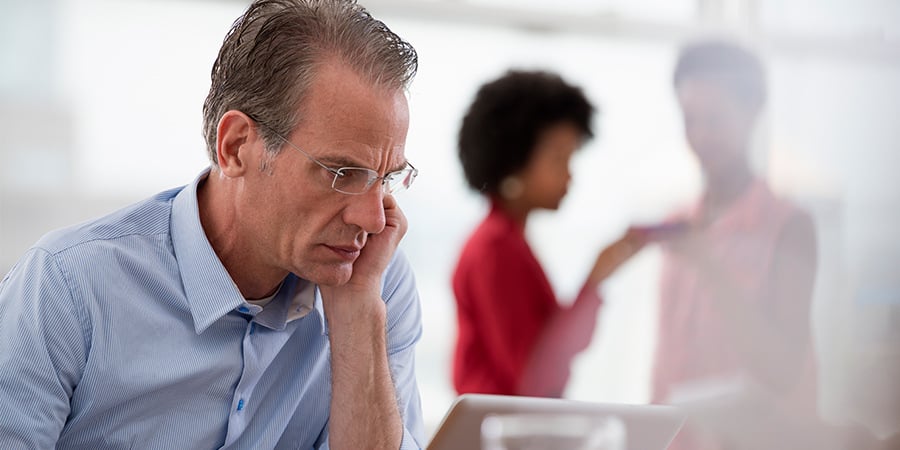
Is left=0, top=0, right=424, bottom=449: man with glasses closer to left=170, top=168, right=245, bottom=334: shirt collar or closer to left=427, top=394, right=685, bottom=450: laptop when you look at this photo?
left=170, top=168, right=245, bottom=334: shirt collar

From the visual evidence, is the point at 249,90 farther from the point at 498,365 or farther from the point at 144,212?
the point at 498,365

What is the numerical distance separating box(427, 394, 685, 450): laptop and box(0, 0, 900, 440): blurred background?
1.15 meters

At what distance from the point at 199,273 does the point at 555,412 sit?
0.51 m

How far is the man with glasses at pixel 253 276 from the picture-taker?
42.4 inches

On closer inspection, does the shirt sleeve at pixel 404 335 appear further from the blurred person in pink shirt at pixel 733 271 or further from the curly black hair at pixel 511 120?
the curly black hair at pixel 511 120

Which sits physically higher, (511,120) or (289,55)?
(289,55)

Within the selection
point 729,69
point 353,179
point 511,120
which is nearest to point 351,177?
point 353,179

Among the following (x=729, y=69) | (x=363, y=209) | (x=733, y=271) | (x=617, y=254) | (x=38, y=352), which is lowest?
(x=617, y=254)

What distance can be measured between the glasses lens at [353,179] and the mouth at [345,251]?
80 mm

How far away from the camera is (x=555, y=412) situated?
2.82 ft

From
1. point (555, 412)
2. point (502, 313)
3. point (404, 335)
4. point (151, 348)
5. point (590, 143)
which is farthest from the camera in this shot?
point (590, 143)

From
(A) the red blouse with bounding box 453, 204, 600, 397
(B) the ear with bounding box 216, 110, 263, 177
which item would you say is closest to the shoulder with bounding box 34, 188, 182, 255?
(B) the ear with bounding box 216, 110, 263, 177

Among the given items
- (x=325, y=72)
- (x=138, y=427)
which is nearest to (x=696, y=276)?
(x=325, y=72)

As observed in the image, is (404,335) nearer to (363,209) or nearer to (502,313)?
(363,209)
